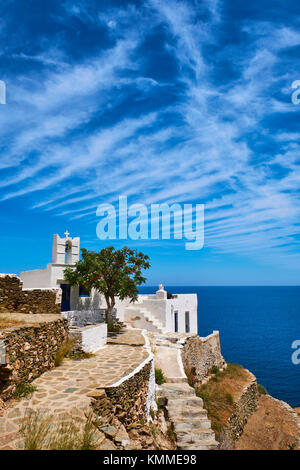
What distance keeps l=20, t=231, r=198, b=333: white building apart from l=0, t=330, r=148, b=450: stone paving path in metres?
6.19

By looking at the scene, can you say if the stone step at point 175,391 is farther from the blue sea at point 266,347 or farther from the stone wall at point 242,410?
the blue sea at point 266,347

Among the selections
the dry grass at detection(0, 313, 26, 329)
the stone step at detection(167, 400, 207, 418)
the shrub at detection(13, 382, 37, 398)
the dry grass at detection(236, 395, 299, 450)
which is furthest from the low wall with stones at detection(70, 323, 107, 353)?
the dry grass at detection(236, 395, 299, 450)

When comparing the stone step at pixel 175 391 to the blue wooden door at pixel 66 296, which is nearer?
the stone step at pixel 175 391

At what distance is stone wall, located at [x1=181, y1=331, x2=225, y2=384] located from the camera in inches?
693

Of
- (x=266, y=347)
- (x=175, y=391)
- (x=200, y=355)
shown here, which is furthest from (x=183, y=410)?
(x=266, y=347)

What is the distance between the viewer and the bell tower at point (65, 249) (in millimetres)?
19078

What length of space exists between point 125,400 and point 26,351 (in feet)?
9.46

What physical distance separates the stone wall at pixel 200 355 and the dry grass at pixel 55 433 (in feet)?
36.5

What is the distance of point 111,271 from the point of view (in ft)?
57.4

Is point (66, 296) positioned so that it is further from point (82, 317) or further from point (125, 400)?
point (125, 400)

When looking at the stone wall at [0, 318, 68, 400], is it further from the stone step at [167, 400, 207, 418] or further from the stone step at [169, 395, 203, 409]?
the stone step at [169, 395, 203, 409]

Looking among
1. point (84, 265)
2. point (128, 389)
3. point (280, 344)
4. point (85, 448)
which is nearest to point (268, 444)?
point (128, 389)

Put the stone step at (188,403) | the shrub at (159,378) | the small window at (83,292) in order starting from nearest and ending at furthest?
the stone step at (188,403) < the shrub at (159,378) < the small window at (83,292)

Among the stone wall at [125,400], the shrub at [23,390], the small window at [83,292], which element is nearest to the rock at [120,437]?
the stone wall at [125,400]
